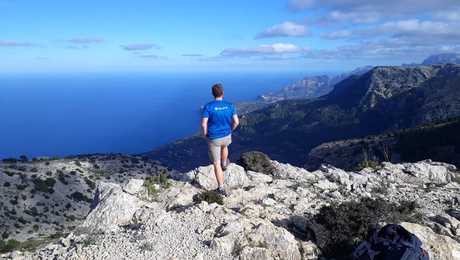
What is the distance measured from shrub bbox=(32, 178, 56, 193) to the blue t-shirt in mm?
54664

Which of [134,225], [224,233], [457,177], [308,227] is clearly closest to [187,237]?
[224,233]

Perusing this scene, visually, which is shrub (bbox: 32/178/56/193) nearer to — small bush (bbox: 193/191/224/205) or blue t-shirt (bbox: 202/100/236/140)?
small bush (bbox: 193/191/224/205)

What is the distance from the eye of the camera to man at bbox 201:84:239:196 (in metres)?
12.7

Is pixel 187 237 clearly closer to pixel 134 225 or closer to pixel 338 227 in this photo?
pixel 134 225

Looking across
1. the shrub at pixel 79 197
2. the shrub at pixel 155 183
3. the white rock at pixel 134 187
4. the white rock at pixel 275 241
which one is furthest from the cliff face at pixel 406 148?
the white rock at pixel 275 241

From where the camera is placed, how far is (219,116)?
1283cm

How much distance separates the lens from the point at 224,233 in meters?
10.7

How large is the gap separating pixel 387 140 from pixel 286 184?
Answer: 9816 centimetres

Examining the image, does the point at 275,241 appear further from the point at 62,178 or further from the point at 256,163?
the point at 62,178

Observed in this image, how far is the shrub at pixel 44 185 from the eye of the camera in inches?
2393

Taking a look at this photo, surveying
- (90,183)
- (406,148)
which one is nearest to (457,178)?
(90,183)

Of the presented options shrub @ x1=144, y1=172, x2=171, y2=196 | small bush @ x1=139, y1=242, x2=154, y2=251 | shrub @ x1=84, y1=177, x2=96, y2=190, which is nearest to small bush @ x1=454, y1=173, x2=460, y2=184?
shrub @ x1=144, y1=172, x2=171, y2=196

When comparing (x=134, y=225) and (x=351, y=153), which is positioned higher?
(x=134, y=225)

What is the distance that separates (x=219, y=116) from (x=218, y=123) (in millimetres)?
249
